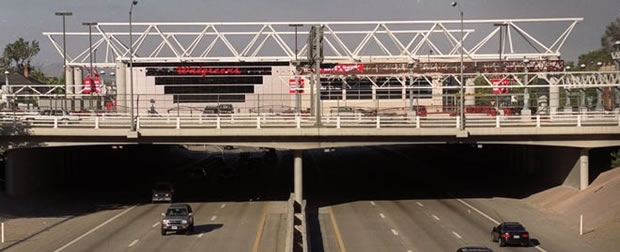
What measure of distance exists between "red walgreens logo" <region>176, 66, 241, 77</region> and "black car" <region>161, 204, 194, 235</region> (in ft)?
247

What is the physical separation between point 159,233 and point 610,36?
162 m

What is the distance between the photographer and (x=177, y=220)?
40.5m

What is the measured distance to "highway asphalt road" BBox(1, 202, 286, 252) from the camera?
36906 mm

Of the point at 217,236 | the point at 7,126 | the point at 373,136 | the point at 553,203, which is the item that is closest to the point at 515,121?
the point at 553,203

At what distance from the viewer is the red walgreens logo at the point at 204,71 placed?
116 metres

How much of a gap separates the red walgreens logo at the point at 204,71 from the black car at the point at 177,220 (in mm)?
75142

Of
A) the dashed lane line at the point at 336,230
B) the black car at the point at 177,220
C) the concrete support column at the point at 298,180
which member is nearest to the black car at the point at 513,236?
the dashed lane line at the point at 336,230

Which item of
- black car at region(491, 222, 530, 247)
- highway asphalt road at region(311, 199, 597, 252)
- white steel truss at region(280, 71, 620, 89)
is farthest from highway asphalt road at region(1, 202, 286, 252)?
white steel truss at region(280, 71, 620, 89)

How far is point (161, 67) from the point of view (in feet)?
385

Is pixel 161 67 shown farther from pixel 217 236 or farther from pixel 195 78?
pixel 217 236

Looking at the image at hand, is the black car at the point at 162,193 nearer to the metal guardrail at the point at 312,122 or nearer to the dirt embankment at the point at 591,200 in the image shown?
the metal guardrail at the point at 312,122

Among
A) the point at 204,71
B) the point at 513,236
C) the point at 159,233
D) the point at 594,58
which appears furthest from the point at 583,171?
the point at 594,58

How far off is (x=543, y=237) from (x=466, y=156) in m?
55.3

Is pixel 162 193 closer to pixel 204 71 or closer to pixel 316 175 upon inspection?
pixel 316 175
